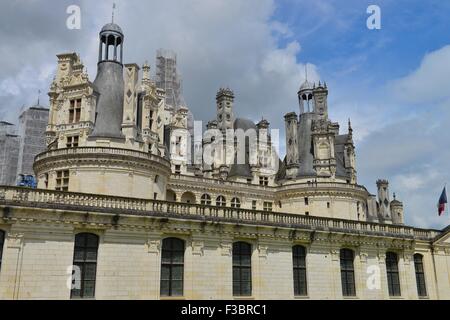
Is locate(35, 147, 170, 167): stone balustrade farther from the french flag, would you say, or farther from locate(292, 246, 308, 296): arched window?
the french flag

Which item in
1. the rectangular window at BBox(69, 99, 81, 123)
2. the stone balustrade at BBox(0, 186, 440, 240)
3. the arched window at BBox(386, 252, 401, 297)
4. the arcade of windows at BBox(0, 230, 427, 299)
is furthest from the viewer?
the rectangular window at BBox(69, 99, 81, 123)

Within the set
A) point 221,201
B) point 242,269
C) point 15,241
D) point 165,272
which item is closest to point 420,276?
point 242,269

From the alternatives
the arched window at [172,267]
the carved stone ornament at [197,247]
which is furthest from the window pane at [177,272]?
the carved stone ornament at [197,247]

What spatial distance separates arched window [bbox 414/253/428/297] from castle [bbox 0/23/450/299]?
0.10 metres

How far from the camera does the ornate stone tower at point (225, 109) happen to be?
51250 millimetres

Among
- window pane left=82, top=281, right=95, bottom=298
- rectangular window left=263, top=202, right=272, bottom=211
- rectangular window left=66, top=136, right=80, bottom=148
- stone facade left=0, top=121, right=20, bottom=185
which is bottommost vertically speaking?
window pane left=82, top=281, right=95, bottom=298

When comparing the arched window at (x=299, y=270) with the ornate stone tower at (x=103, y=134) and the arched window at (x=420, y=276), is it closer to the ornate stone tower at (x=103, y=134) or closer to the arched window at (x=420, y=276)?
the arched window at (x=420, y=276)

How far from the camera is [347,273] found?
25.2 meters

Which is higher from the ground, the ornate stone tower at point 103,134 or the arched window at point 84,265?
the ornate stone tower at point 103,134

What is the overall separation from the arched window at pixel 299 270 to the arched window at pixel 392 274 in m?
6.15

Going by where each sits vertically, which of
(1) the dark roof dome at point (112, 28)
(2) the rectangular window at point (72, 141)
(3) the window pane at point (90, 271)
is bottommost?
(3) the window pane at point (90, 271)

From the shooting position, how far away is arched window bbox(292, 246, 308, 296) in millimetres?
23516

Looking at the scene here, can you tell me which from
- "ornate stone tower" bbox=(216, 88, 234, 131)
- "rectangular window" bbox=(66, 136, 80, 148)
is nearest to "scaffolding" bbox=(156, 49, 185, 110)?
"ornate stone tower" bbox=(216, 88, 234, 131)
